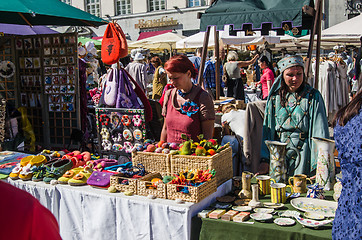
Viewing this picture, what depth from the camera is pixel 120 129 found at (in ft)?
13.0

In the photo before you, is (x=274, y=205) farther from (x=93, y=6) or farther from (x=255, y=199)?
(x=93, y=6)

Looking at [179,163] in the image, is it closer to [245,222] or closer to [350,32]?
[245,222]

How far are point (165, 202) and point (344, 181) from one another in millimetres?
1116

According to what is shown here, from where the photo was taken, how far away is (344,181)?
5.66 feet

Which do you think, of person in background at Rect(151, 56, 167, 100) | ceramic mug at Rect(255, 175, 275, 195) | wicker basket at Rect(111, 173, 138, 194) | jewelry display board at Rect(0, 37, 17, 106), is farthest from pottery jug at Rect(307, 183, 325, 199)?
person in background at Rect(151, 56, 167, 100)

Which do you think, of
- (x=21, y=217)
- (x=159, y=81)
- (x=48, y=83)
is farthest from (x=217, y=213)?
(x=159, y=81)

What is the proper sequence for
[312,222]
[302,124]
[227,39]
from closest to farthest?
[312,222] → [302,124] → [227,39]

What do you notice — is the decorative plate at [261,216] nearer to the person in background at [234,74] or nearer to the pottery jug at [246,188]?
the pottery jug at [246,188]

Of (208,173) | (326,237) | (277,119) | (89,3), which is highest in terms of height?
(89,3)

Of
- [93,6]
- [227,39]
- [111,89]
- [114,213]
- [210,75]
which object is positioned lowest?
[114,213]

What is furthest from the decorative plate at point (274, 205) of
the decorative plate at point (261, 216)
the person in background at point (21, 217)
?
the person in background at point (21, 217)

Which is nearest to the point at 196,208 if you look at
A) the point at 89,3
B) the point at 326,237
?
the point at 326,237

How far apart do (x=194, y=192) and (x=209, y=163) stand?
283 mm

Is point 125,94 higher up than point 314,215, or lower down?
higher up
